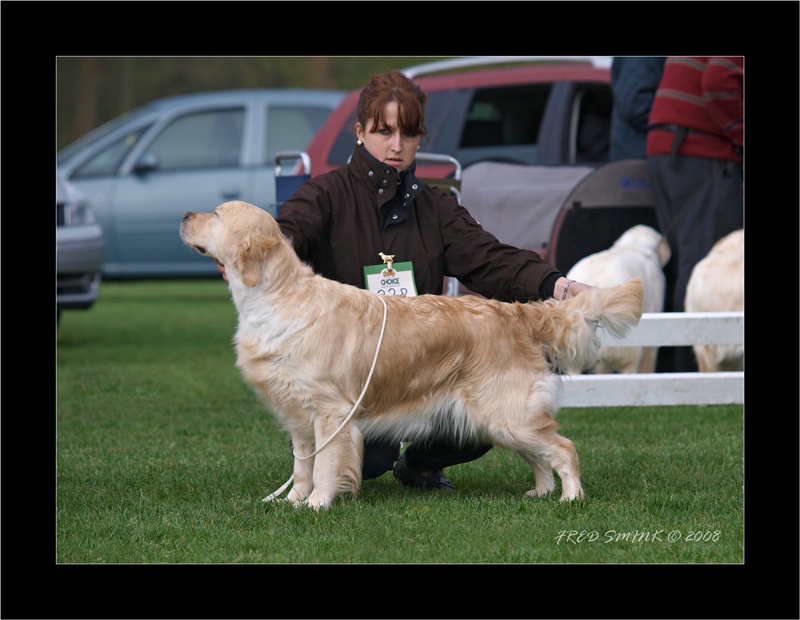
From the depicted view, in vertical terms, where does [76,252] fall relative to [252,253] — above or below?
below

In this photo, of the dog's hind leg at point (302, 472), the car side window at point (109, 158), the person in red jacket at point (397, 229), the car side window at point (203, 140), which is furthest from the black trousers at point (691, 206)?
the car side window at point (109, 158)

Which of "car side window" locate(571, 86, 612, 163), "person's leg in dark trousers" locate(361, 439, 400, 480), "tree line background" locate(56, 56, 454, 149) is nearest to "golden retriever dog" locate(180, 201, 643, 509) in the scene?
"person's leg in dark trousers" locate(361, 439, 400, 480)

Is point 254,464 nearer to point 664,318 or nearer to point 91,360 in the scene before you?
point 664,318

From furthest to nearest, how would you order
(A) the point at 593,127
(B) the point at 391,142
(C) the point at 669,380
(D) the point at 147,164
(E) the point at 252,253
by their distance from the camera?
1. (D) the point at 147,164
2. (A) the point at 593,127
3. (C) the point at 669,380
4. (B) the point at 391,142
5. (E) the point at 252,253

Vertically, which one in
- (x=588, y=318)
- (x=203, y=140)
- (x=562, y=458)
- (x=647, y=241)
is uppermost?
(x=588, y=318)

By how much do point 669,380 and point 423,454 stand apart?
84.3 inches

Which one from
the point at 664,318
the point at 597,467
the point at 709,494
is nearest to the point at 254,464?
the point at 597,467

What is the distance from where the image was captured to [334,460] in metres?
4.30

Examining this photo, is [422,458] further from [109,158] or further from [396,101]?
[109,158]

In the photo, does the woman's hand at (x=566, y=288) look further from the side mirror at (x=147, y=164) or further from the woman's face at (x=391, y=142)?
the side mirror at (x=147, y=164)

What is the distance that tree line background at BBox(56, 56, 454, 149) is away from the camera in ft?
76.8

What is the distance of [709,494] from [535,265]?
1.21 meters

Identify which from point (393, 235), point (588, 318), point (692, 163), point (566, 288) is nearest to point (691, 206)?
point (692, 163)

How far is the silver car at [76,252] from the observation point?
9.34m
